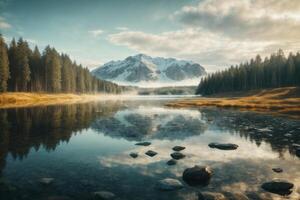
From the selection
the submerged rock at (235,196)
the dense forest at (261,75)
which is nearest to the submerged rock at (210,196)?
the submerged rock at (235,196)

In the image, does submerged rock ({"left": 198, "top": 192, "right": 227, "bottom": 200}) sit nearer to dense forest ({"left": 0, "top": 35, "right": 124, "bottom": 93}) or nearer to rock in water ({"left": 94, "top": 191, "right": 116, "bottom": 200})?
rock in water ({"left": 94, "top": 191, "right": 116, "bottom": 200})

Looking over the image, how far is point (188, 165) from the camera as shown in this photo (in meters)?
17.4

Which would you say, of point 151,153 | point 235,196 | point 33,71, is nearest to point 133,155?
point 151,153

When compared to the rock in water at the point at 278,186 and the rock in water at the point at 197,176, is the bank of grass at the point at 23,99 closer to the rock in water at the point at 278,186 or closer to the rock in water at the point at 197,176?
the rock in water at the point at 197,176

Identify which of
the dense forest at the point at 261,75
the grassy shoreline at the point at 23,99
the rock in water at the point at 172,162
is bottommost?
the rock in water at the point at 172,162

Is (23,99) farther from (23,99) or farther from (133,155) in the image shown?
(133,155)

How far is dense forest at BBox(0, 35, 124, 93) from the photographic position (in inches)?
3179

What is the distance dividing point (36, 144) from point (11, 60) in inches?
3158

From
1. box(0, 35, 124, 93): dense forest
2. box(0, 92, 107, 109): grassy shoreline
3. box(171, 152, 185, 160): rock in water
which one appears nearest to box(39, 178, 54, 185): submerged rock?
box(171, 152, 185, 160): rock in water

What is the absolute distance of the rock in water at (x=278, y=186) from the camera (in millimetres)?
12836

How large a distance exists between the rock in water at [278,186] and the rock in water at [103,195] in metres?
7.99

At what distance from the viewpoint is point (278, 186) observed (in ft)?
43.0

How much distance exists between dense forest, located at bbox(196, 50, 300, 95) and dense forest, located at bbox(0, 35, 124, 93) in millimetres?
86995

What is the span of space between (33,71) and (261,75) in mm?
112926
